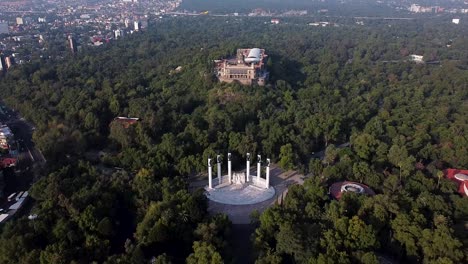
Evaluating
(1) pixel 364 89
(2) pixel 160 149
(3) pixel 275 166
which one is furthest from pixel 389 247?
(1) pixel 364 89

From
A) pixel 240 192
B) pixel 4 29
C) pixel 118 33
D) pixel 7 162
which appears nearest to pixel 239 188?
pixel 240 192

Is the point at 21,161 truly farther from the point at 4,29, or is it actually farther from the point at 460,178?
the point at 4,29

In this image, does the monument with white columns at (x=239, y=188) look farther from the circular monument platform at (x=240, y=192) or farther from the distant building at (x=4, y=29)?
the distant building at (x=4, y=29)

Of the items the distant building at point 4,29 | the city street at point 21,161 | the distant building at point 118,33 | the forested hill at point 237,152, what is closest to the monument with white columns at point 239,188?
the forested hill at point 237,152

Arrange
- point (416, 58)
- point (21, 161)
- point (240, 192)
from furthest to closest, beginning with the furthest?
point (416, 58), point (21, 161), point (240, 192)

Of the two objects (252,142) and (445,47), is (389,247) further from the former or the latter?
(445,47)
